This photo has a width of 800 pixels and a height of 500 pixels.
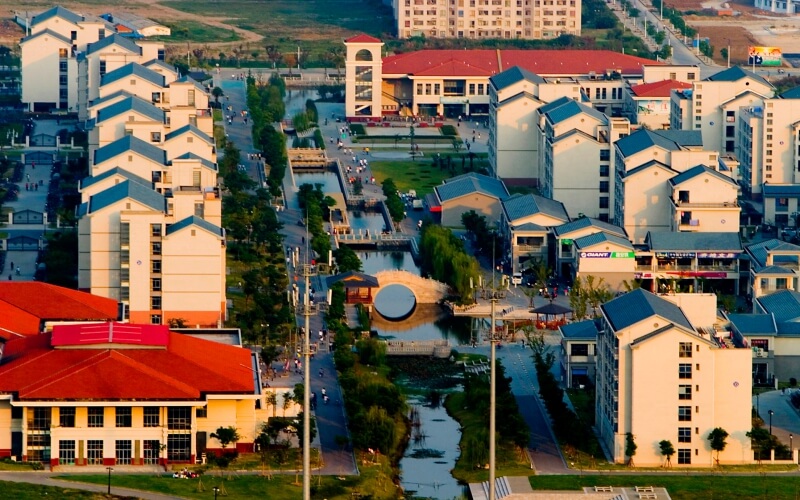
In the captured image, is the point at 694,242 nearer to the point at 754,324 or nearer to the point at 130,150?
the point at 754,324

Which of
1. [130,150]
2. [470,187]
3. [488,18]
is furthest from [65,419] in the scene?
[488,18]

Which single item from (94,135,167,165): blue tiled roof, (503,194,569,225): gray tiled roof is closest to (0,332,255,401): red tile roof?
(94,135,167,165): blue tiled roof

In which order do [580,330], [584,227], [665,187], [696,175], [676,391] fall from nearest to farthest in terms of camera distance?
1. [676,391]
2. [580,330]
3. [584,227]
4. [696,175]
5. [665,187]

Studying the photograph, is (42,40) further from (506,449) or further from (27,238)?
(506,449)

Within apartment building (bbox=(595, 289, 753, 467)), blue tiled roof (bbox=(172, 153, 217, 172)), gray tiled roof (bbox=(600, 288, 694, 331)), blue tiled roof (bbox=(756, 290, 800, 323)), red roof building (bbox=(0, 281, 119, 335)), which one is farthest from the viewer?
blue tiled roof (bbox=(172, 153, 217, 172))

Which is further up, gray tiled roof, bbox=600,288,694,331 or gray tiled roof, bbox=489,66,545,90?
gray tiled roof, bbox=489,66,545,90

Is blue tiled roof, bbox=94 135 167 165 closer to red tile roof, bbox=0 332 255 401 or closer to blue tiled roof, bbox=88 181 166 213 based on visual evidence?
blue tiled roof, bbox=88 181 166 213
